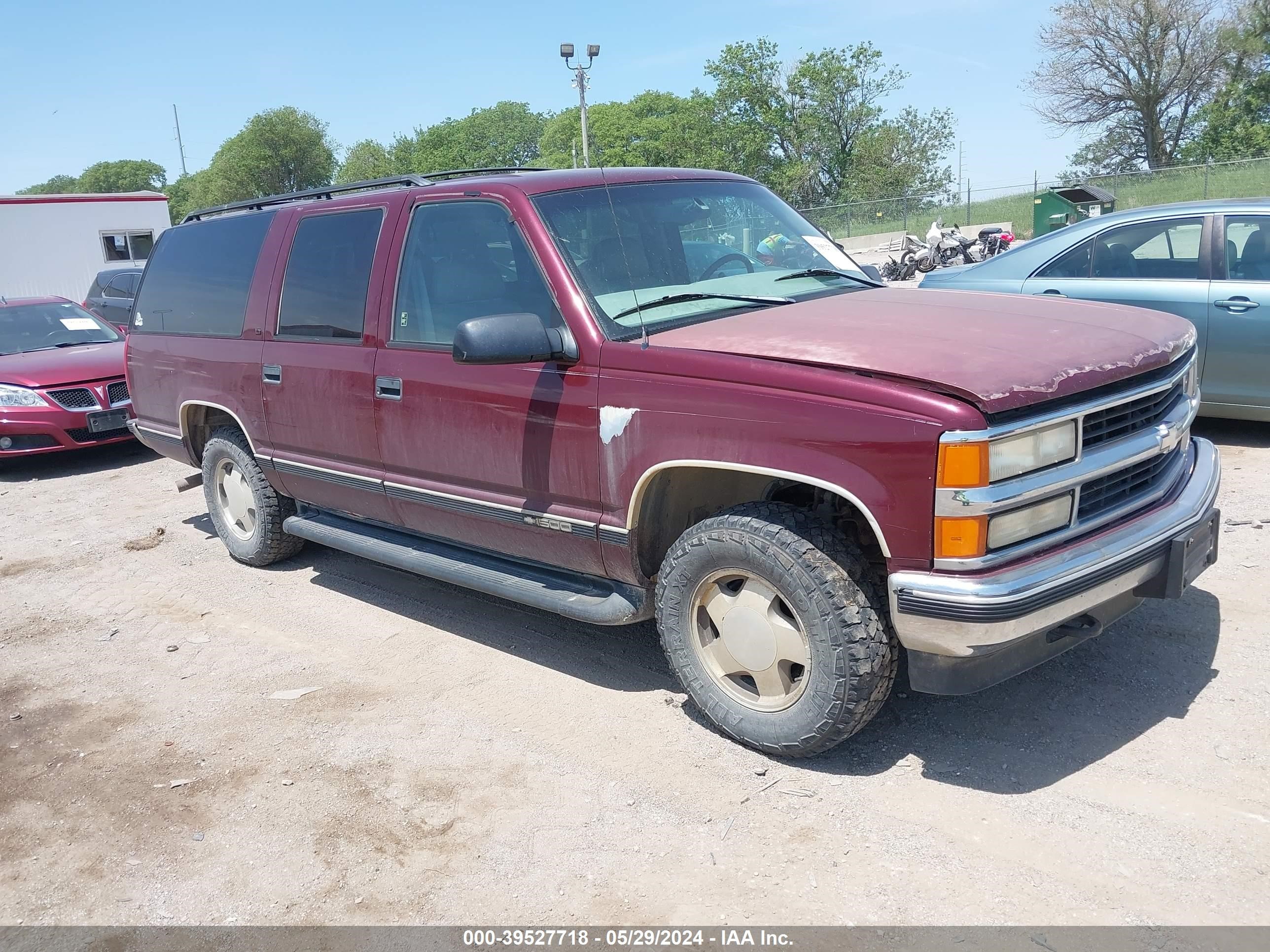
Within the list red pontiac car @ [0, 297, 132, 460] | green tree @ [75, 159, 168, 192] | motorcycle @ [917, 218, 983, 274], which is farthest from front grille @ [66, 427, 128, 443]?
green tree @ [75, 159, 168, 192]

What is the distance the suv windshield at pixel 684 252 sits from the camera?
3936 mm

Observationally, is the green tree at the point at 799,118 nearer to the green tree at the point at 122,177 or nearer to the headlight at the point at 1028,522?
the headlight at the point at 1028,522

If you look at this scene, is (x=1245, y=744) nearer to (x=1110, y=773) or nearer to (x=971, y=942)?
(x=1110, y=773)

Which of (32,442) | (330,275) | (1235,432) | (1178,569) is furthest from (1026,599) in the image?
(32,442)

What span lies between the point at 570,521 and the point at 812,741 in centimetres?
122

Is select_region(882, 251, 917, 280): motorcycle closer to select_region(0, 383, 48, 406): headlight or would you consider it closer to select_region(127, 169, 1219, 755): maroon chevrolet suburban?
select_region(0, 383, 48, 406): headlight

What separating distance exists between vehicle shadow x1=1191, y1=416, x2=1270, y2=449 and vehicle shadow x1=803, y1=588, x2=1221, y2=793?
3.05m

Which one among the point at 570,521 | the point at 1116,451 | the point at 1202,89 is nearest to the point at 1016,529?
the point at 1116,451

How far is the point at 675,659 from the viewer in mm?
3752

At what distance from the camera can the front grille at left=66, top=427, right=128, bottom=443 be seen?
9485 millimetres

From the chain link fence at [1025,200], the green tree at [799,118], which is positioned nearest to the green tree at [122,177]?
the green tree at [799,118]

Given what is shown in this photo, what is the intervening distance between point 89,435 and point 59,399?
41 centimetres

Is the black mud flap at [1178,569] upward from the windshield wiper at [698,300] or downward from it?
downward

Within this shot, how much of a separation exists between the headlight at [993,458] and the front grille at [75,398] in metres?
8.92
